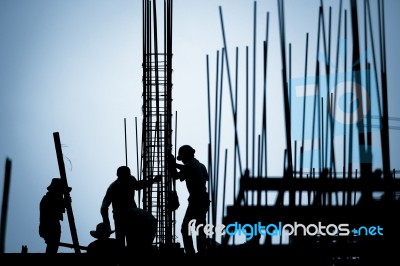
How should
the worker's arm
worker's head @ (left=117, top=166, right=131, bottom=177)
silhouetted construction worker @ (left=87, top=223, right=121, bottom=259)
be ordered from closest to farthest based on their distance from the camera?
1. silhouetted construction worker @ (left=87, top=223, right=121, bottom=259)
2. the worker's arm
3. worker's head @ (left=117, top=166, right=131, bottom=177)

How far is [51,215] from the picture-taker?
7.39 meters

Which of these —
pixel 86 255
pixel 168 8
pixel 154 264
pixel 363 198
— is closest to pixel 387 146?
pixel 363 198

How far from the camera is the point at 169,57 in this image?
6684 mm

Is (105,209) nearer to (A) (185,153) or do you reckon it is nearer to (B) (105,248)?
(A) (185,153)

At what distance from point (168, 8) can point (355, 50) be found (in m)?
2.94

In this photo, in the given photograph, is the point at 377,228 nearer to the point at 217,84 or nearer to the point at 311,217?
the point at 311,217

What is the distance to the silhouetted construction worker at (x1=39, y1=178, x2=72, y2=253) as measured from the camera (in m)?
7.37

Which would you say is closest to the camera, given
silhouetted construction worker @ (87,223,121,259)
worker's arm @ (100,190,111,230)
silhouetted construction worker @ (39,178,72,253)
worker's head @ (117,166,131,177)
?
silhouetted construction worker @ (87,223,121,259)

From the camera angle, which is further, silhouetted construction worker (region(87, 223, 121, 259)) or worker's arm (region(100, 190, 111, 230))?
worker's arm (region(100, 190, 111, 230))

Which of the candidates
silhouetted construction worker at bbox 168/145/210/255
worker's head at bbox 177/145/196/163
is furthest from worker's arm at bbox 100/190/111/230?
worker's head at bbox 177/145/196/163

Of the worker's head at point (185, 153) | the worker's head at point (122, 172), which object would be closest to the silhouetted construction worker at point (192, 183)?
the worker's head at point (185, 153)

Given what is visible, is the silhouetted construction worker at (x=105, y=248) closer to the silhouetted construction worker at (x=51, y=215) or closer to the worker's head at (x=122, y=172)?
the worker's head at (x=122, y=172)

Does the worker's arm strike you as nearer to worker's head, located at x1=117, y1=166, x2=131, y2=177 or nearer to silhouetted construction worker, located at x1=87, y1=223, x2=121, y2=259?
worker's head, located at x1=117, y1=166, x2=131, y2=177

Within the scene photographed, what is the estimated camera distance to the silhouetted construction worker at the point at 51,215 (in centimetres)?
737
